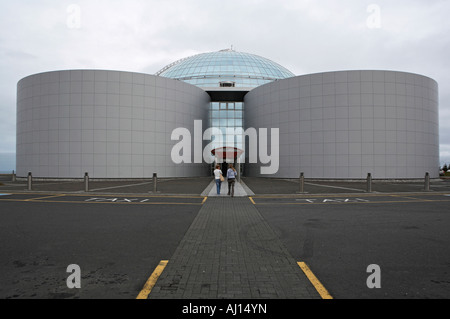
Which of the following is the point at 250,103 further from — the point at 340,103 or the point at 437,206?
the point at 437,206

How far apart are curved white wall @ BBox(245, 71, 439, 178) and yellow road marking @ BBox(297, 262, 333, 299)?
27.5m

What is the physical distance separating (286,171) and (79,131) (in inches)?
984

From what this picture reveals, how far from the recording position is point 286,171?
32.7m

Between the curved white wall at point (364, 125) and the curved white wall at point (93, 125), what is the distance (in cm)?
1755

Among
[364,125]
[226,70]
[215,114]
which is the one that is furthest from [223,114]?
[364,125]

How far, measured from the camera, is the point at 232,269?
4391mm

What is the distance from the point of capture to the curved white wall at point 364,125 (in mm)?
29234

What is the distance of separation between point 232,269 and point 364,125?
29.8 metres

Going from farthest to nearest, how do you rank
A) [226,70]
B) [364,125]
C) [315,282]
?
[226,70] → [364,125] → [315,282]

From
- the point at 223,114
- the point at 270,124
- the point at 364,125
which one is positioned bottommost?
A: the point at 364,125

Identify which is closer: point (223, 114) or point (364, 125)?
point (364, 125)

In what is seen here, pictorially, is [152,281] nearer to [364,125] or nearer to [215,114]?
[364,125]

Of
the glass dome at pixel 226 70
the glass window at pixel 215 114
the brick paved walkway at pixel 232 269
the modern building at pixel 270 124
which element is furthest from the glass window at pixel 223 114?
the brick paved walkway at pixel 232 269
